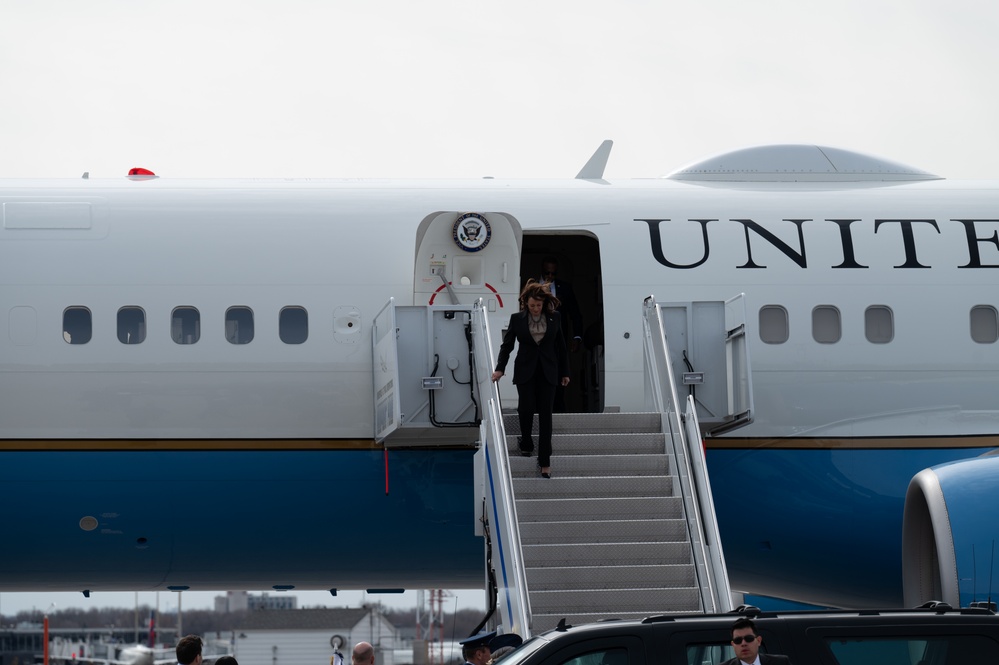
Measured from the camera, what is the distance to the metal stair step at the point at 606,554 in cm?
1016

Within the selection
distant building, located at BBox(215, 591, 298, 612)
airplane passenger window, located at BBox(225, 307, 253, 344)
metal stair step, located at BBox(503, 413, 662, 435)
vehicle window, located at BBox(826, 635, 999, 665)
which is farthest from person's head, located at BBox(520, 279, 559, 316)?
distant building, located at BBox(215, 591, 298, 612)

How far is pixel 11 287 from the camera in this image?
12016mm

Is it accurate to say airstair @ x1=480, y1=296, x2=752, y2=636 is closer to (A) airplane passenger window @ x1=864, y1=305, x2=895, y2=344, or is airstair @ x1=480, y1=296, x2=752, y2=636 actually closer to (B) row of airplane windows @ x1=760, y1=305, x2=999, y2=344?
(B) row of airplane windows @ x1=760, y1=305, x2=999, y2=344

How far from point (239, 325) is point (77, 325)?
137 cm

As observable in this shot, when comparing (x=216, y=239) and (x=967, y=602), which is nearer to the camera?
(x=967, y=602)

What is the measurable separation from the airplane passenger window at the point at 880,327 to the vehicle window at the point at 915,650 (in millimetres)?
5757

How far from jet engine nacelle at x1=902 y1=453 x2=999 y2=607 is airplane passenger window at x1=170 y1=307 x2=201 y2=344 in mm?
6123

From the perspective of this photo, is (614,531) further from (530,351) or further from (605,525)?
(530,351)

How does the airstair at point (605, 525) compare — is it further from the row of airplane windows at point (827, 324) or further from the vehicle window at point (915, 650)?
the vehicle window at point (915, 650)

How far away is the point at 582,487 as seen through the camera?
10617mm

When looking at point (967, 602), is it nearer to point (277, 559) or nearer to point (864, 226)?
point (864, 226)

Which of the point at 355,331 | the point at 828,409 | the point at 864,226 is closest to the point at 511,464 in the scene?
the point at 355,331

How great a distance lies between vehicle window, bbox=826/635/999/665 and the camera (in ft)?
22.6

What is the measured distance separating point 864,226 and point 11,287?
761 cm
